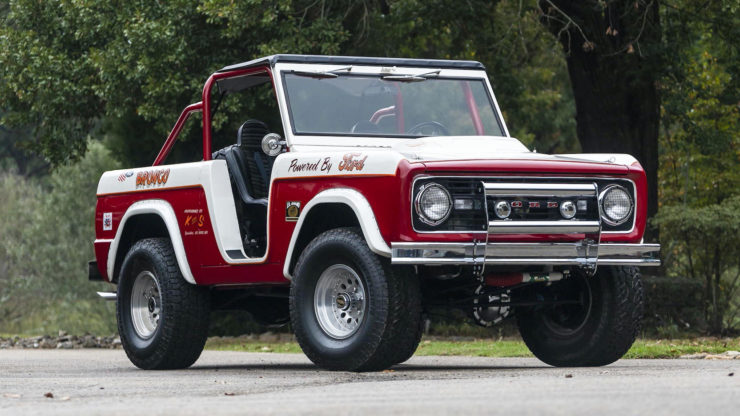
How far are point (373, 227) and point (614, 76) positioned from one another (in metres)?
10.5

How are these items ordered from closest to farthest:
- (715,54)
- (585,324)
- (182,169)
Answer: (585,324), (182,169), (715,54)

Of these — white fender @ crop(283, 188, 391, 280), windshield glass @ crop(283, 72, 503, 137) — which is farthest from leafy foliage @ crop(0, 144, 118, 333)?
white fender @ crop(283, 188, 391, 280)

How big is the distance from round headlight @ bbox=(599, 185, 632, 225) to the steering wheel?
175cm

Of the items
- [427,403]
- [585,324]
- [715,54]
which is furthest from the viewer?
[715,54]

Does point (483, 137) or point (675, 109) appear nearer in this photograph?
point (483, 137)

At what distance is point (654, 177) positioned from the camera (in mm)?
19641

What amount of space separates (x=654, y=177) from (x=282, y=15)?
5.52 meters

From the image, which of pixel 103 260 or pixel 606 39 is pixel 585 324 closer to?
pixel 103 260

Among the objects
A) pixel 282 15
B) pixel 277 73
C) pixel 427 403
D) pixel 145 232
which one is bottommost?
pixel 427 403

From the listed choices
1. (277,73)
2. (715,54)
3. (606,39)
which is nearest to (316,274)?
(277,73)

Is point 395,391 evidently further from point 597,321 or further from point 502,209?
point 597,321

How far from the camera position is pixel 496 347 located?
15.6m

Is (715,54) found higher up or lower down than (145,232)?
higher up

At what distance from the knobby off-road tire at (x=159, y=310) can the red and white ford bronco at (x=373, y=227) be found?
14mm
